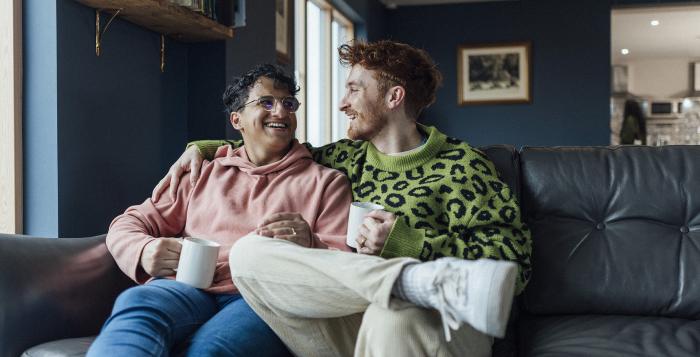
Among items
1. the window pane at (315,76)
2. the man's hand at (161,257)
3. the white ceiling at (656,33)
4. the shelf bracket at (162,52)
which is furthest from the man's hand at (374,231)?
the white ceiling at (656,33)

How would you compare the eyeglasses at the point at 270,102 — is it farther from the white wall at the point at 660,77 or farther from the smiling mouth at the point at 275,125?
the white wall at the point at 660,77

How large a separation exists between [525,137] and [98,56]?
536 centimetres

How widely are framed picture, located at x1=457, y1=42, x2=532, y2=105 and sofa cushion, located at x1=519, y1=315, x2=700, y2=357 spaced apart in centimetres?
553

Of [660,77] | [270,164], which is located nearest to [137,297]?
[270,164]

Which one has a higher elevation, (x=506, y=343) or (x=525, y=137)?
(x=525, y=137)

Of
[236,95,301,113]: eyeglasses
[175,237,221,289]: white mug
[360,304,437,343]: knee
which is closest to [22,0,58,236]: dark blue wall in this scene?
[236,95,301,113]: eyeglasses

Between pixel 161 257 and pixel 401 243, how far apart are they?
1.92 feet

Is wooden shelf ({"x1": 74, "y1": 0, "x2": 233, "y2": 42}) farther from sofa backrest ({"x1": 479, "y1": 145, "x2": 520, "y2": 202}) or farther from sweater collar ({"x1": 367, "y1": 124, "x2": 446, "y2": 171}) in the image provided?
sofa backrest ({"x1": 479, "y1": 145, "x2": 520, "y2": 202})

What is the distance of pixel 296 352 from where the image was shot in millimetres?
1521

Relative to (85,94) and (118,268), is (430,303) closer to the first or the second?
(118,268)

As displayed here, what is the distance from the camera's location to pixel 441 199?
1.80 m

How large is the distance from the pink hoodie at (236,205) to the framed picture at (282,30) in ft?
7.03

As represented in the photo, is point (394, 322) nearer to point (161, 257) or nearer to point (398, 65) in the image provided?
point (161, 257)

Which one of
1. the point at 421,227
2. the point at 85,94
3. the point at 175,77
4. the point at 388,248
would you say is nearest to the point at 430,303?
the point at 388,248
